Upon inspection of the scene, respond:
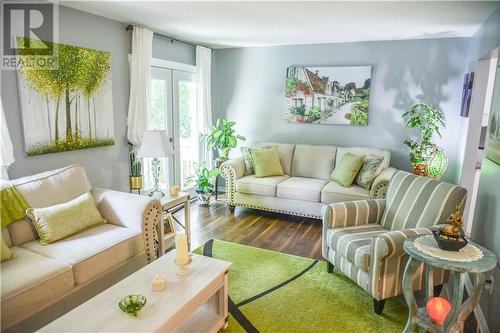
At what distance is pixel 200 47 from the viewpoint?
488 cm

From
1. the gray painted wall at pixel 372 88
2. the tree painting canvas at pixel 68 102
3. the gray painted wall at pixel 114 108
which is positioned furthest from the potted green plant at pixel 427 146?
the tree painting canvas at pixel 68 102

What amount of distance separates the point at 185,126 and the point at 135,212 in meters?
2.36

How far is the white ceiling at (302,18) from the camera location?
2.84 meters

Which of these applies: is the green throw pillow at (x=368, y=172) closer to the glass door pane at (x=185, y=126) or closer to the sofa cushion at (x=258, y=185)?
the sofa cushion at (x=258, y=185)

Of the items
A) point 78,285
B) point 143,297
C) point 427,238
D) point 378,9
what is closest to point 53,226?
point 78,285

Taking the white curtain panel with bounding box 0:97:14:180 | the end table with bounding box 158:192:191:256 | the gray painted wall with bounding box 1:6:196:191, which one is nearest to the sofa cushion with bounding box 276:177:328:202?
the end table with bounding box 158:192:191:256

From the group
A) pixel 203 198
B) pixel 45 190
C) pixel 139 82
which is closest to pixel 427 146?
pixel 203 198

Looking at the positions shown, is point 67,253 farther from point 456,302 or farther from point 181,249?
point 456,302

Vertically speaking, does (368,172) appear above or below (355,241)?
above

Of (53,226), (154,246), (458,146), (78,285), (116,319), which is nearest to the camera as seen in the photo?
(116,319)

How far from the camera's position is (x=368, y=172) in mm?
4000

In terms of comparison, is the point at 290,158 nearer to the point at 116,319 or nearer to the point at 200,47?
the point at 200,47

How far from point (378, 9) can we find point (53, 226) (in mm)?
3164

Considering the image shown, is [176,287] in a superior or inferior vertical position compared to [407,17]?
inferior
